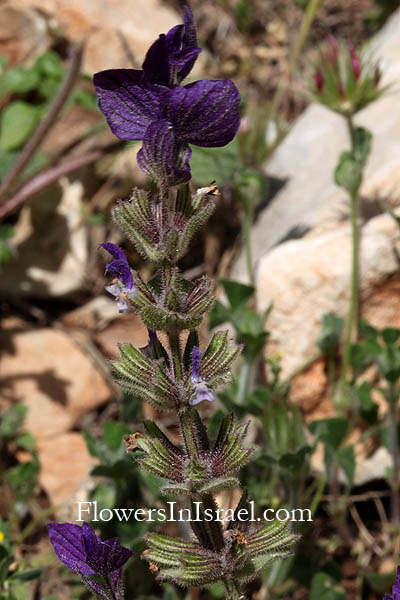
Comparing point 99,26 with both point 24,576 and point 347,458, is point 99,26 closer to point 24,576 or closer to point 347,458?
point 347,458

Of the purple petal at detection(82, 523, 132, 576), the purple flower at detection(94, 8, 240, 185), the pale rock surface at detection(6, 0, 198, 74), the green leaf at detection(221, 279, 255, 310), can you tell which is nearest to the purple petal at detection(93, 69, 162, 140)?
the purple flower at detection(94, 8, 240, 185)

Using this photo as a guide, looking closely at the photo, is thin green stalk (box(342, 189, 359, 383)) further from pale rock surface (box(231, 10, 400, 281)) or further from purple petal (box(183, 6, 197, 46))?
purple petal (box(183, 6, 197, 46))

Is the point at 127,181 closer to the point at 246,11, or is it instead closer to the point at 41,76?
the point at 41,76

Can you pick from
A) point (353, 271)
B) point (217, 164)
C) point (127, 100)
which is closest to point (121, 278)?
point (127, 100)

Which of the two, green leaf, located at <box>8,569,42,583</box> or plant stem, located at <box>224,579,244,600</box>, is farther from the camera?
green leaf, located at <box>8,569,42,583</box>

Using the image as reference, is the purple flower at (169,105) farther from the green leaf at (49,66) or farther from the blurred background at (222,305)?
the green leaf at (49,66)
